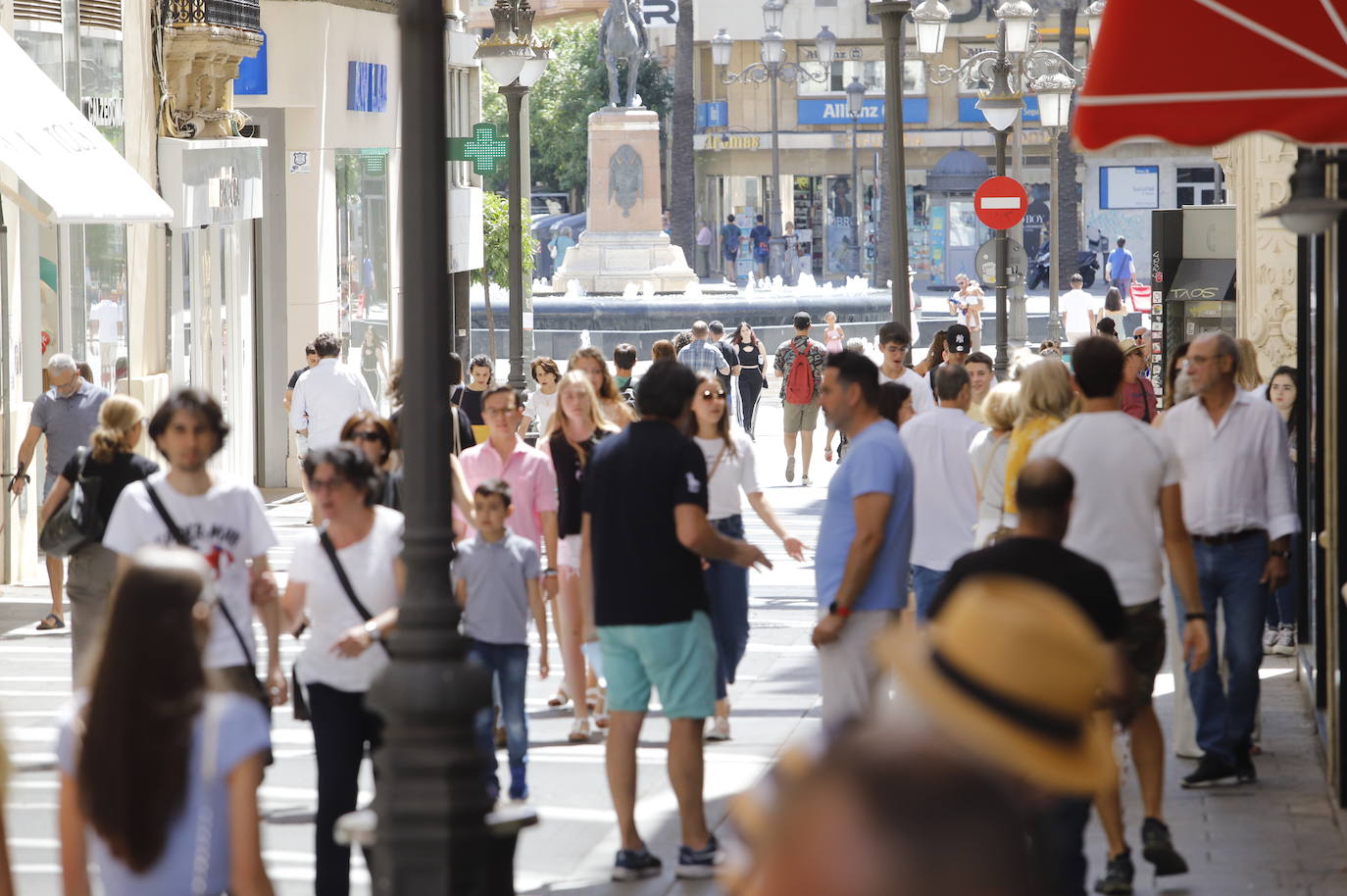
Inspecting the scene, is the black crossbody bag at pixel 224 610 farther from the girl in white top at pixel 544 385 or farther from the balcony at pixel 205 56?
the balcony at pixel 205 56

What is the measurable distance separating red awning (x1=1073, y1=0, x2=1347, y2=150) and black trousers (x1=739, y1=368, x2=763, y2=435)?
18.9 metres

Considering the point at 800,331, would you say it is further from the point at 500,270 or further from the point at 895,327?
the point at 500,270

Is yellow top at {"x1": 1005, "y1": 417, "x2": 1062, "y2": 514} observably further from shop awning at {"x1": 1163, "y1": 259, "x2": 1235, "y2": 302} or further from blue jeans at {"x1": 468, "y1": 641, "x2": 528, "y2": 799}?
shop awning at {"x1": 1163, "y1": 259, "x2": 1235, "y2": 302}

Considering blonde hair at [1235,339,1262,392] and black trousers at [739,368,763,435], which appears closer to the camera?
blonde hair at [1235,339,1262,392]

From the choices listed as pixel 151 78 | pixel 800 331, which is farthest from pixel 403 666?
pixel 800 331

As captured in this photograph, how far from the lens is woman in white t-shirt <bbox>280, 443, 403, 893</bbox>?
658 cm

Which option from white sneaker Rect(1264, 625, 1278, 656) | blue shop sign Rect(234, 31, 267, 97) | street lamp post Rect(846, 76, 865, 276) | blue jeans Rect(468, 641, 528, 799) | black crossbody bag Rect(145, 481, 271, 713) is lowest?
white sneaker Rect(1264, 625, 1278, 656)

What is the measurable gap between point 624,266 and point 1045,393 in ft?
147

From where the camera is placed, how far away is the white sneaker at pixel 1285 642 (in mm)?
12539

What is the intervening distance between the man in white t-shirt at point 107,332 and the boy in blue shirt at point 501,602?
1137 cm

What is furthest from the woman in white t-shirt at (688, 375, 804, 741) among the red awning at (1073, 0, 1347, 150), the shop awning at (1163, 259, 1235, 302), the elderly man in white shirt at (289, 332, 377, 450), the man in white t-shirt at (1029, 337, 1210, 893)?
the shop awning at (1163, 259, 1235, 302)

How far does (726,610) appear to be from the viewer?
9.83 m

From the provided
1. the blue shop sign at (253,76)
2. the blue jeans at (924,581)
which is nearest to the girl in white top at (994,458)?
the blue jeans at (924,581)

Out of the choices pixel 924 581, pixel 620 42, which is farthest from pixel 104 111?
pixel 620 42
